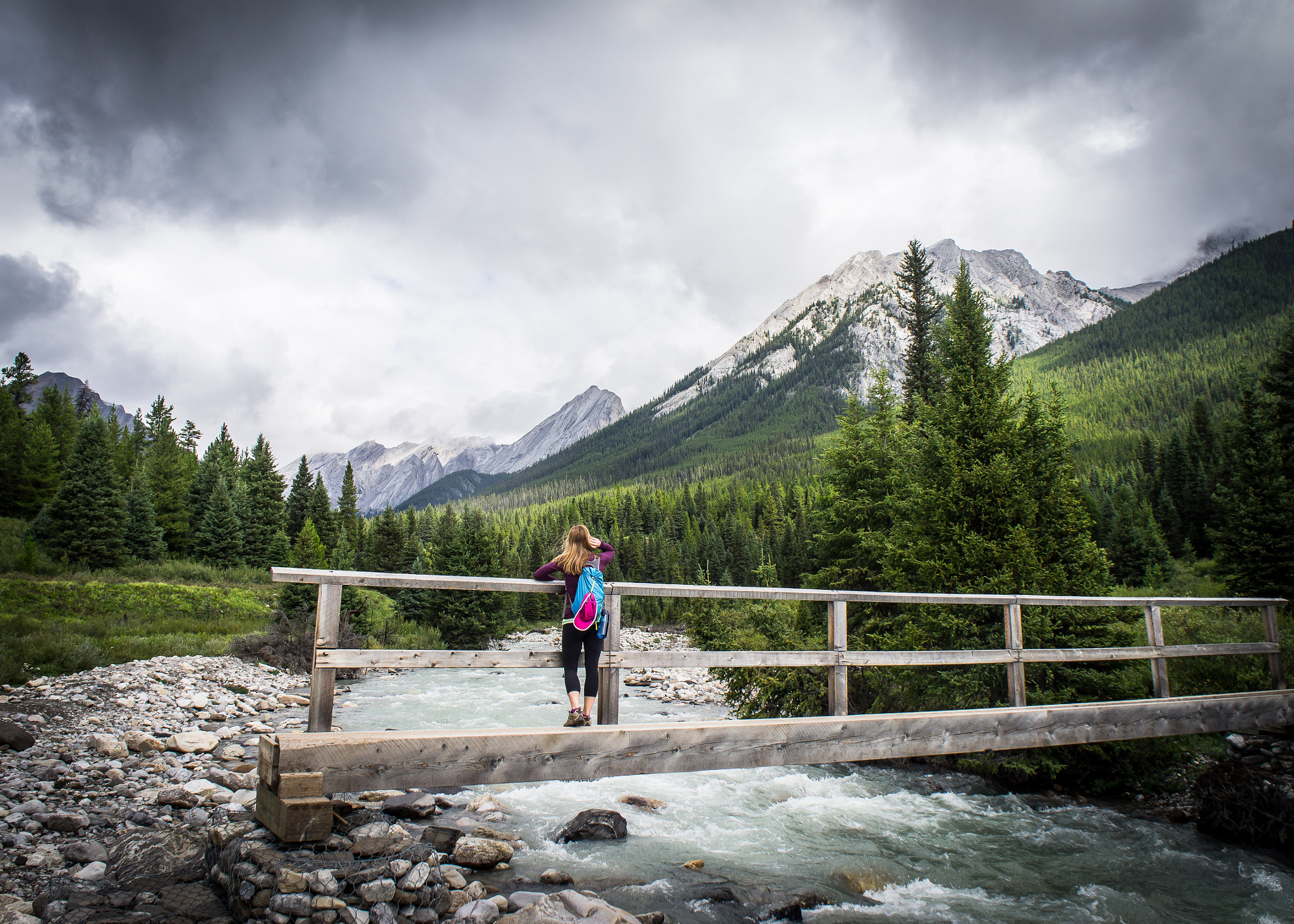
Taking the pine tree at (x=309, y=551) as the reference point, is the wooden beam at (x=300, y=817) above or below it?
below

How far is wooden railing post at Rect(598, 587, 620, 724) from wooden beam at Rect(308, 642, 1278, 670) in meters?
0.08

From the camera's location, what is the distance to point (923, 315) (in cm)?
2214

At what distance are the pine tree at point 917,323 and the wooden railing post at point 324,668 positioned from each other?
15.7m

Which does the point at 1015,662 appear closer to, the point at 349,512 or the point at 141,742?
the point at 141,742

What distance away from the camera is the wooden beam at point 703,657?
4.61 meters

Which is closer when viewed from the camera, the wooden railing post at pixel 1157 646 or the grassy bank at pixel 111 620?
the wooden railing post at pixel 1157 646

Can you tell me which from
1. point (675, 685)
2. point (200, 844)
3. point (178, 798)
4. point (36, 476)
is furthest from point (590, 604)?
Result: point (36, 476)

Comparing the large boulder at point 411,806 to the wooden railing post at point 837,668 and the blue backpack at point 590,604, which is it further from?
the wooden railing post at point 837,668

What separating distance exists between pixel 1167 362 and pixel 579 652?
8040 inches

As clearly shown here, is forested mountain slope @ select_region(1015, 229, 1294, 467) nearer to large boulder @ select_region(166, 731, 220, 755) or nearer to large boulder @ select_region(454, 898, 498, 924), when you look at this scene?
large boulder @ select_region(166, 731, 220, 755)

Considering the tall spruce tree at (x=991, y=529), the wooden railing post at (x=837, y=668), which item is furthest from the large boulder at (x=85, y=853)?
the tall spruce tree at (x=991, y=529)

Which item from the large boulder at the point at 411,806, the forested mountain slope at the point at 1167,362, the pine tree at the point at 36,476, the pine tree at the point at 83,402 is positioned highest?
the forested mountain slope at the point at 1167,362

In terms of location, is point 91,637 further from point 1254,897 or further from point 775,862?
point 1254,897

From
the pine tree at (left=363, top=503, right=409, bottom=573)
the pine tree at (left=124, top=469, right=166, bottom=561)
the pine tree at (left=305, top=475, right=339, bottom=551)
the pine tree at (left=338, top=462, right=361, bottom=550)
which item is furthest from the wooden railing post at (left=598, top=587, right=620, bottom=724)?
the pine tree at (left=338, top=462, right=361, bottom=550)
